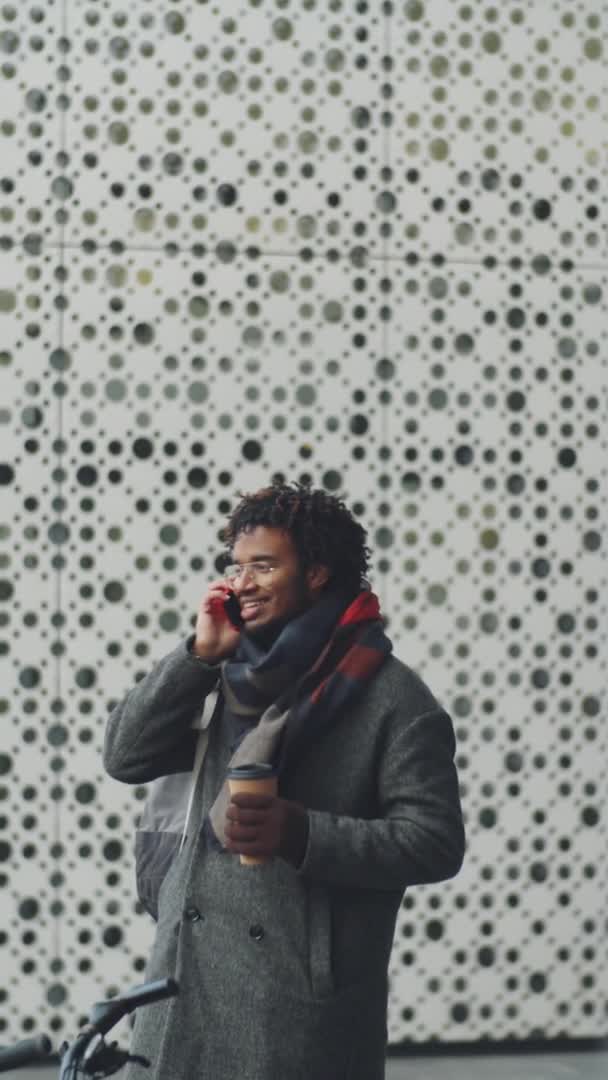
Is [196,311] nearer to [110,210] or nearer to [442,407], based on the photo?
[110,210]

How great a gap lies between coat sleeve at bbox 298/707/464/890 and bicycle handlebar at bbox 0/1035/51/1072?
0.77 metres

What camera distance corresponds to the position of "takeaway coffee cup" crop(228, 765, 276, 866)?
231 centimetres

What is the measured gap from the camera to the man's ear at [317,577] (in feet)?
8.91

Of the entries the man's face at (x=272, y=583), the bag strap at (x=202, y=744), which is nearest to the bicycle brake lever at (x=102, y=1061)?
the bag strap at (x=202, y=744)

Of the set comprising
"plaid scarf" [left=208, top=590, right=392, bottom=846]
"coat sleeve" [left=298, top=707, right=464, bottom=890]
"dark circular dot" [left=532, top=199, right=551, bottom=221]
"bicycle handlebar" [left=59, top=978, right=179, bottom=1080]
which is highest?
"dark circular dot" [left=532, top=199, right=551, bottom=221]

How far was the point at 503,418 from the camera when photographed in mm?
6074

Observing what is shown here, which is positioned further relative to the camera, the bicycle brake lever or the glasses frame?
the glasses frame

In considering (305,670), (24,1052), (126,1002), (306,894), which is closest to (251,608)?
(305,670)

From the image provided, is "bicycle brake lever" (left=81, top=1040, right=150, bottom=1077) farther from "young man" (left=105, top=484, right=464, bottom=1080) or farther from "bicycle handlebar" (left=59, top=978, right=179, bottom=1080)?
"young man" (left=105, top=484, right=464, bottom=1080)

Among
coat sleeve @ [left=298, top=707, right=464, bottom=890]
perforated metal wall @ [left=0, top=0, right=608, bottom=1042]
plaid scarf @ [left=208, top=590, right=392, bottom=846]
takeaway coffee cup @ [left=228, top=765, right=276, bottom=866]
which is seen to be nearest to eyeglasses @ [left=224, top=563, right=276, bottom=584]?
plaid scarf @ [left=208, top=590, right=392, bottom=846]

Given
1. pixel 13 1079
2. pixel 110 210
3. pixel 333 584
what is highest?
pixel 110 210

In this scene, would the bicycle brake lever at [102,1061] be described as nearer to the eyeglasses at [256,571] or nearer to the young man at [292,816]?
the young man at [292,816]

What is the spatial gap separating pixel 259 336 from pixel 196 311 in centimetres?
28

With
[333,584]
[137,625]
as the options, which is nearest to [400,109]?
[137,625]
